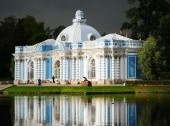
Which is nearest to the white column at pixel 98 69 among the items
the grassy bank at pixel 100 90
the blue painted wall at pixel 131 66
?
the blue painted wall at pixel 131 66

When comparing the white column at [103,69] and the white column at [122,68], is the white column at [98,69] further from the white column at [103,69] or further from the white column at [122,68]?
the white column at [122,68]

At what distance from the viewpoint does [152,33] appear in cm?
8206

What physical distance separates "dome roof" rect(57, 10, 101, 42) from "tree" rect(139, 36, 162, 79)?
1548 centimetres

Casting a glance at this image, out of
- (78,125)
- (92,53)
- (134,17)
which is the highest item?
(134,17)

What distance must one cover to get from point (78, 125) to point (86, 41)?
56688mm

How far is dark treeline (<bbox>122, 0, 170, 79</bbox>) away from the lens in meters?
74.1

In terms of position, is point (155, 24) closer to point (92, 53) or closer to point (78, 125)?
point (92, 53)

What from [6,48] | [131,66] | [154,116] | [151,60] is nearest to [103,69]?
[131,66]

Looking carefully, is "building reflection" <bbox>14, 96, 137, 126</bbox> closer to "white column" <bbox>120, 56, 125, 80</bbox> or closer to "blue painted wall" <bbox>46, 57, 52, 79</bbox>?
"white column" <bbox>120, 56, 125, 80</bbox>

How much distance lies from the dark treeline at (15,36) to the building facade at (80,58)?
41.7ft

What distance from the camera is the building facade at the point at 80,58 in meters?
78.1

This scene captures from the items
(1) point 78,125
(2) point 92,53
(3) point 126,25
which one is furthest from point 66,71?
(1) point 78,125

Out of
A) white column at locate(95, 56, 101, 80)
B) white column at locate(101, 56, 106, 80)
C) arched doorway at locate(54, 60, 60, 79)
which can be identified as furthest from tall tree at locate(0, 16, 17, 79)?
white column at locate(101, 56, 106, 80)

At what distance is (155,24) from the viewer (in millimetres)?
82750
